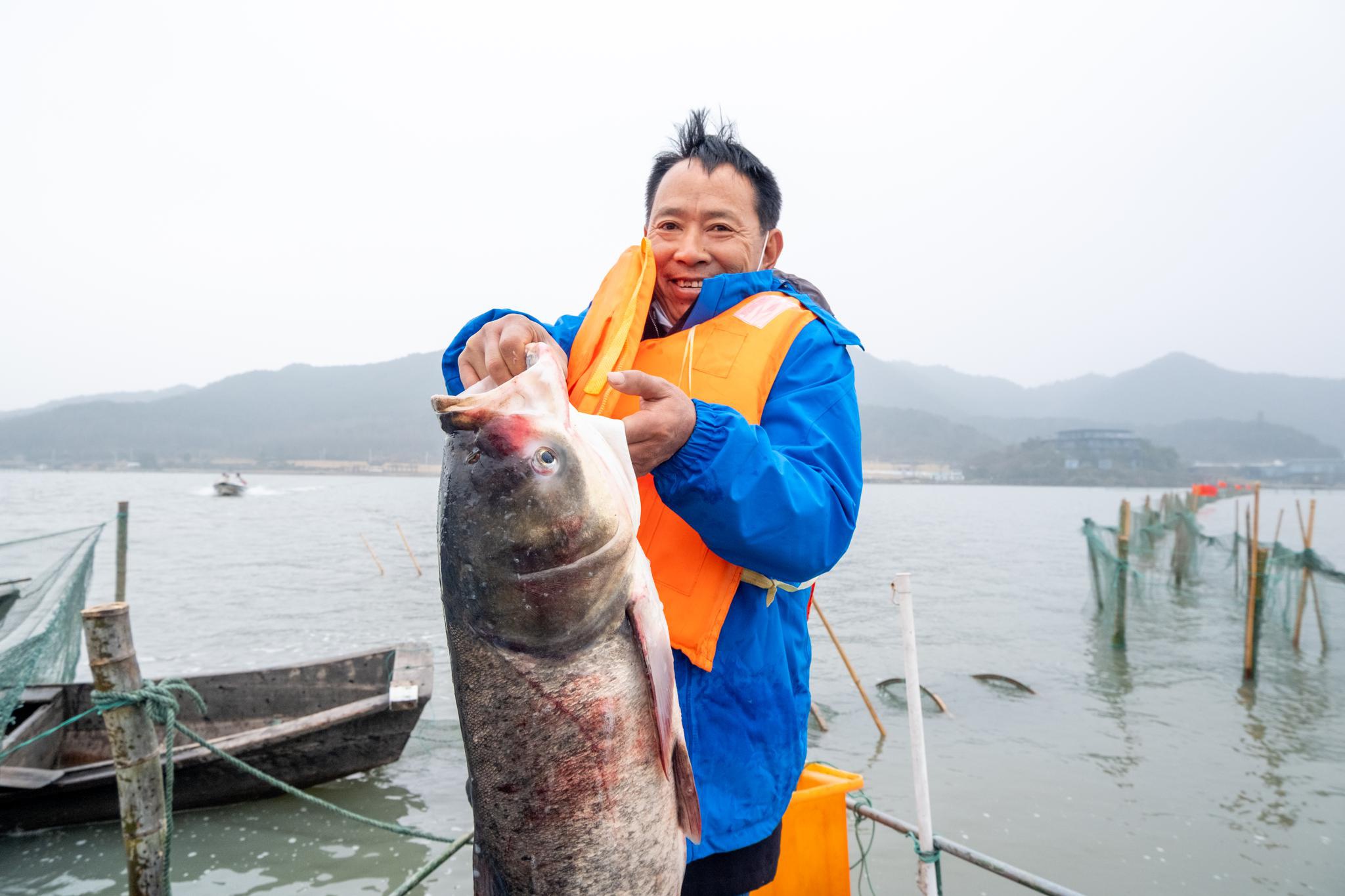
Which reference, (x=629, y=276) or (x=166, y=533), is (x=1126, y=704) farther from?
(x=166, y=533)

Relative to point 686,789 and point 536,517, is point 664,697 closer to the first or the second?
point 686,789

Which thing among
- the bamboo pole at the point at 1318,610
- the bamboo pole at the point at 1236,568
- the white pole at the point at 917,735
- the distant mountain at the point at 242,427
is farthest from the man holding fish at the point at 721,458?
the distant mountain at the point at 242,427

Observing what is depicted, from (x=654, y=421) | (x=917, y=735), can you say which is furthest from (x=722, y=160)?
(x=917, y=735)

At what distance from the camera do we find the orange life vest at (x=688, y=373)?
2.02 m

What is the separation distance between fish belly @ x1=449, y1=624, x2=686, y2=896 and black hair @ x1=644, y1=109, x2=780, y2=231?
5.18ft

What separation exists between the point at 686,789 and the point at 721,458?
32.0 inches

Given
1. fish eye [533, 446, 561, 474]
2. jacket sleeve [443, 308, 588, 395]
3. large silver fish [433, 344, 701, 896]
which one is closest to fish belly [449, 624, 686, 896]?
large silver fish [433, 344, 701, 896]

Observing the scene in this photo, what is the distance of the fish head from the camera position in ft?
5.35

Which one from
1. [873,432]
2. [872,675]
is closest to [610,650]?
[872,675]

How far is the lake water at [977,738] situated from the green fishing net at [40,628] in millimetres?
1785

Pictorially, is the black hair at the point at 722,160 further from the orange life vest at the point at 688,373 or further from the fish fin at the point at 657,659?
the fish fin at the point at 657,659

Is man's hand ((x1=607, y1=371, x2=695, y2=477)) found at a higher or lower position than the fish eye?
higher

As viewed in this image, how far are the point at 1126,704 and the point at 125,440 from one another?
619 ft

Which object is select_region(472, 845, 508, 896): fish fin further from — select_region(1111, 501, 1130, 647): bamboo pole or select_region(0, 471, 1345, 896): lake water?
select_region(1111, 501, 1130, 647): bamboo pole
